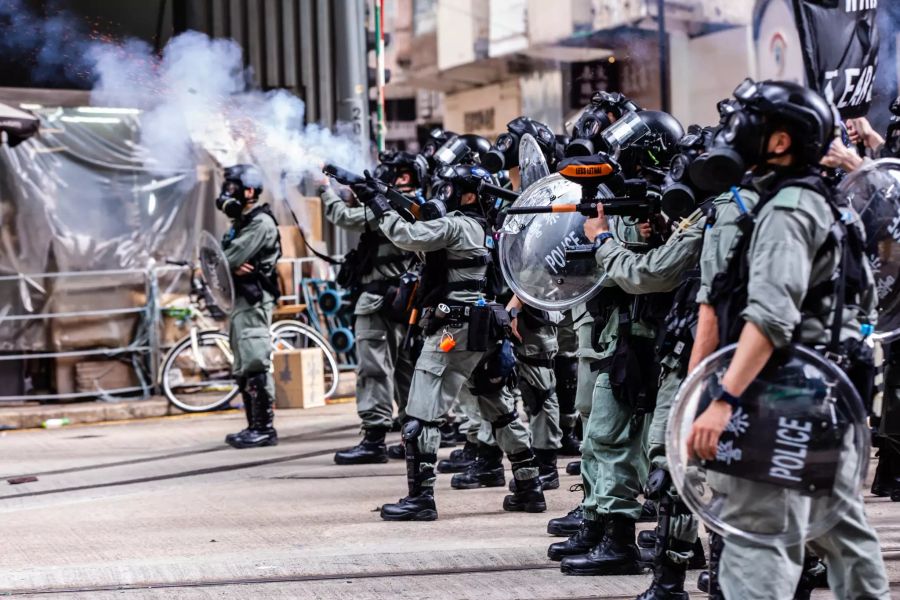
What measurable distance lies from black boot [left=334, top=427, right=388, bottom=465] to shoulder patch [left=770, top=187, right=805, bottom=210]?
564cm

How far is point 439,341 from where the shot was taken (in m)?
7.18

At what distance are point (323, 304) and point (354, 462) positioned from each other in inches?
152

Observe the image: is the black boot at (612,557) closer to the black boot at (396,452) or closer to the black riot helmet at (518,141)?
the black riot helmet at (518,141)

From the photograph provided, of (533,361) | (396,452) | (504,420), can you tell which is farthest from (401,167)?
(504,420)

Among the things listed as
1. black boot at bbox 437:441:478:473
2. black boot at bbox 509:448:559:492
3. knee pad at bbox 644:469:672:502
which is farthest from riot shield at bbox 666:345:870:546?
black boot at bbox 437:441:478:473

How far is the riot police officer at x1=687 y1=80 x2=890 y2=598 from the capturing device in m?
3.92

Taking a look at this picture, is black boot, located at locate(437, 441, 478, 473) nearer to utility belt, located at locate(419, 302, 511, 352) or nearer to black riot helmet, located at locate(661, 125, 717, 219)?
utility belt, located at locate(419, 302, 511, 352)

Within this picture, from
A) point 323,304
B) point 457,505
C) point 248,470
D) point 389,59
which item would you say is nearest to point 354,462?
point 248,470

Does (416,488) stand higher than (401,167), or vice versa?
(401,167)

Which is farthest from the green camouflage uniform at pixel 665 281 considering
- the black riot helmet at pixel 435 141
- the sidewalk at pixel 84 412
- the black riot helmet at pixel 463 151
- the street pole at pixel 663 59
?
the street pole at pixel 663 59

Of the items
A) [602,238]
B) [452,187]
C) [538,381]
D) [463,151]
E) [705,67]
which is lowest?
[538,381]

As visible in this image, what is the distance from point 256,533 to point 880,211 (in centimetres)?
347

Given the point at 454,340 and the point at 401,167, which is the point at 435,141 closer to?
the point at 401,167

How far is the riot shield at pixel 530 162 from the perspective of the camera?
7.71m
